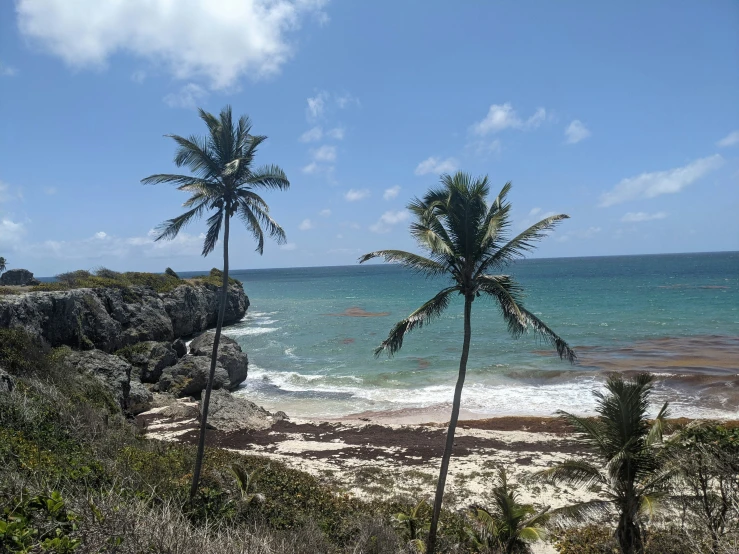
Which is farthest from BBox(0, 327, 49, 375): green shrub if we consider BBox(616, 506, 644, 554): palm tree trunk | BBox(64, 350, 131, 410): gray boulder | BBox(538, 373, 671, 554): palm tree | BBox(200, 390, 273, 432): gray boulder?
BBox(616, 506, 644, 554): palm tree trunk

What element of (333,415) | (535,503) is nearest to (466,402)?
(333,415)

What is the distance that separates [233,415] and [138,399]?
19.3 ft

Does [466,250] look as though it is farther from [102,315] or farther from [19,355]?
[102,315]

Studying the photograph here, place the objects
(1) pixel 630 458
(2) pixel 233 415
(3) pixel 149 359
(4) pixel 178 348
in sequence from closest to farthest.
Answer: (1) pixel 630 458 → (2) pixel 233 415 → (3) pixel 149 359 → (4) pixel 178 348

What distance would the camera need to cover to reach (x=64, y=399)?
1484cm

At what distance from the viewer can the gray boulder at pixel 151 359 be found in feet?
101

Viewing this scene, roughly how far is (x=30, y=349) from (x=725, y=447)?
2334 cm

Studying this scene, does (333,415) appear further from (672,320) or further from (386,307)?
(386,307)

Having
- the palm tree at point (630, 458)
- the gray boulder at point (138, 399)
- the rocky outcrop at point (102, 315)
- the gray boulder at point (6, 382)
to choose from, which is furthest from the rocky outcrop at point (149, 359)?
the palm tree at point (630, 458)

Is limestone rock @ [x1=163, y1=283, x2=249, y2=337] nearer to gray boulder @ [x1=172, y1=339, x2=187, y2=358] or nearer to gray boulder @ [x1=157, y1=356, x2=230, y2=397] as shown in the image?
gray boulder @ [x1=172, y1=339, x2=187, y2=358]

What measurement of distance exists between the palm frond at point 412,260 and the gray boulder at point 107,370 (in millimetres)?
17438

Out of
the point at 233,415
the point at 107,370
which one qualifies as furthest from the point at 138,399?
the point at 233,415

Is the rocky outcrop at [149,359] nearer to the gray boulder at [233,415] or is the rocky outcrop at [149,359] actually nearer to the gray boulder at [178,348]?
the gray boulder at [178,348]

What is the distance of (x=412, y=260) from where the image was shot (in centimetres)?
1052
